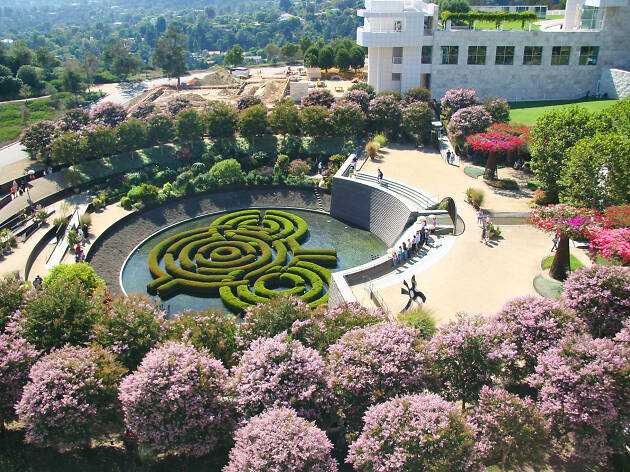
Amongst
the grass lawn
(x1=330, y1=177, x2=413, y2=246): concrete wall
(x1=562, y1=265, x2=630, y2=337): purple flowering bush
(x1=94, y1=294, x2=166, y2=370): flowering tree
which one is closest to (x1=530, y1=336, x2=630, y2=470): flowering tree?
(x1=562, y1=265, x2=630, y2=337): purple flowering bush

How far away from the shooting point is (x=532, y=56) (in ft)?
211

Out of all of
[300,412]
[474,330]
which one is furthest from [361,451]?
[474,330]

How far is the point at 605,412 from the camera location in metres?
19.6

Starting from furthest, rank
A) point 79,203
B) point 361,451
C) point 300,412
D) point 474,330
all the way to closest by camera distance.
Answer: point 79,203, point 474,330, point 300,412, point 361,451

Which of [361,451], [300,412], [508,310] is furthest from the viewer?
[508,310]

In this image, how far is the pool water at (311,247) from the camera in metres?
38.4

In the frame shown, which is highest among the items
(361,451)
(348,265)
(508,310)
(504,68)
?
(504,68)

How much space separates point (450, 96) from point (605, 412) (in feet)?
146

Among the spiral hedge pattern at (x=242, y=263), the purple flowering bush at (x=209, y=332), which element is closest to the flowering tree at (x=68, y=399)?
the purple flowering bush at (x=209, y=332)

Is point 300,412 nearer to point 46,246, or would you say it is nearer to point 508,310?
point 508,310

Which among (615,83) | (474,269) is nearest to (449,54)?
(615,83)

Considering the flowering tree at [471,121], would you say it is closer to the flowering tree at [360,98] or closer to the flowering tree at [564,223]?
the flowering tree at [360,98]

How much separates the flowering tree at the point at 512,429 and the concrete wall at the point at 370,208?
75.9 ft

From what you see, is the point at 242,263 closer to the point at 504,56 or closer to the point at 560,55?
the point at 504,56
